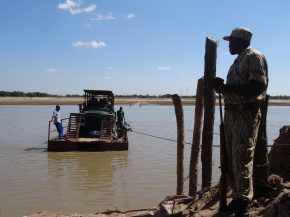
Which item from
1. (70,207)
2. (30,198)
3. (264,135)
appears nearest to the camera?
(264,135)

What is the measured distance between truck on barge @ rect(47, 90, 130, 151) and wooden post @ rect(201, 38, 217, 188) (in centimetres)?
1093

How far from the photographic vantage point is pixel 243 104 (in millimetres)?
4535

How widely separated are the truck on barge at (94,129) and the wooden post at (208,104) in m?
10.9

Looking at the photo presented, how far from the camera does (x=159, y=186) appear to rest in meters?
11.4

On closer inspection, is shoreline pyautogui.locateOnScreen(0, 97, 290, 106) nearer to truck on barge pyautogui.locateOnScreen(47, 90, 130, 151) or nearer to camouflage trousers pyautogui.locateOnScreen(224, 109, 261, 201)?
truck on barge pyautogui.locateOnScreen(47, 90, 130, 151)

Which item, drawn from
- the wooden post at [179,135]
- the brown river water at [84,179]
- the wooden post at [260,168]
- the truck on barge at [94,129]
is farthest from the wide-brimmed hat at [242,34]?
the truck on barge at [94,129]

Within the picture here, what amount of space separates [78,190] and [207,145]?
206 inches

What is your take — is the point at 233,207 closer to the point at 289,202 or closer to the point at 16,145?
the point at 289,202

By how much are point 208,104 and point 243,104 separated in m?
2.12

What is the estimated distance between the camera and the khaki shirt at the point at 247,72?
4406mm

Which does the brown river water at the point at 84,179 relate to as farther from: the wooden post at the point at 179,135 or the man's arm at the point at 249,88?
the man's arm at the point at 249,88

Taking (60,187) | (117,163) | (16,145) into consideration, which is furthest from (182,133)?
(16,145)

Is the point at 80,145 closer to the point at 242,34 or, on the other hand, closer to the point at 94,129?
the point at 94,129

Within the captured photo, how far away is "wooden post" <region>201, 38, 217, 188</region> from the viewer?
21.3 ft
